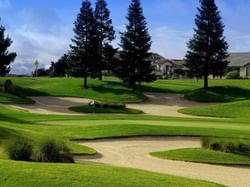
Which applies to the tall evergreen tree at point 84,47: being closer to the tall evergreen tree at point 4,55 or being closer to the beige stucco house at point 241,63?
the tall evergreen tree at point 4,55

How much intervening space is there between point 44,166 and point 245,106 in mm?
37696

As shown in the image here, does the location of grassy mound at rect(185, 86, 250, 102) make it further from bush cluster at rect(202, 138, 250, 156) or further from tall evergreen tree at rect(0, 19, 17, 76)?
bush cluster at rect(202, 138, 250, 156)

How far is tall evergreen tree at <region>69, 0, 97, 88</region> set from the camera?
6469 centimetres

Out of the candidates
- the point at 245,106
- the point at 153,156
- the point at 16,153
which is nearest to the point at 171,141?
the point at 153,156

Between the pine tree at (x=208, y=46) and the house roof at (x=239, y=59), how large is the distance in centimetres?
4234

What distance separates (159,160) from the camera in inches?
692

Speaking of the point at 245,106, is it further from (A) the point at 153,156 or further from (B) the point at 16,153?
(B) the point at 16,153

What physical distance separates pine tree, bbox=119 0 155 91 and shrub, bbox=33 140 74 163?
4940cm

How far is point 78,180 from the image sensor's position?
380 inches

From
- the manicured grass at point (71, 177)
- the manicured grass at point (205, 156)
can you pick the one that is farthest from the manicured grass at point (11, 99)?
the manicured grass at point (71, 177)

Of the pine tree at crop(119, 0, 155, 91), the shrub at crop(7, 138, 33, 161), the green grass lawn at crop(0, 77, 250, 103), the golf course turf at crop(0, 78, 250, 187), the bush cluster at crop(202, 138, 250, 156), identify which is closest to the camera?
the golf course turf at crop(0, 78, 250, 187)

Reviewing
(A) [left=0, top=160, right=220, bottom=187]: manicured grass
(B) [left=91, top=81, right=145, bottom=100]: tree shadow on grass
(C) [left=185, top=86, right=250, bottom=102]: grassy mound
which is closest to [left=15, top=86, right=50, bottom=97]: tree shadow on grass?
(B) [left=91, top=81, right=145, bottom=100]: tree shadow on grass

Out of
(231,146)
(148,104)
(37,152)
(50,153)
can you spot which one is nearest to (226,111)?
(148,104)

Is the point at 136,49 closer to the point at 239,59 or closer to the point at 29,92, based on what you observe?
the point at 29,92
